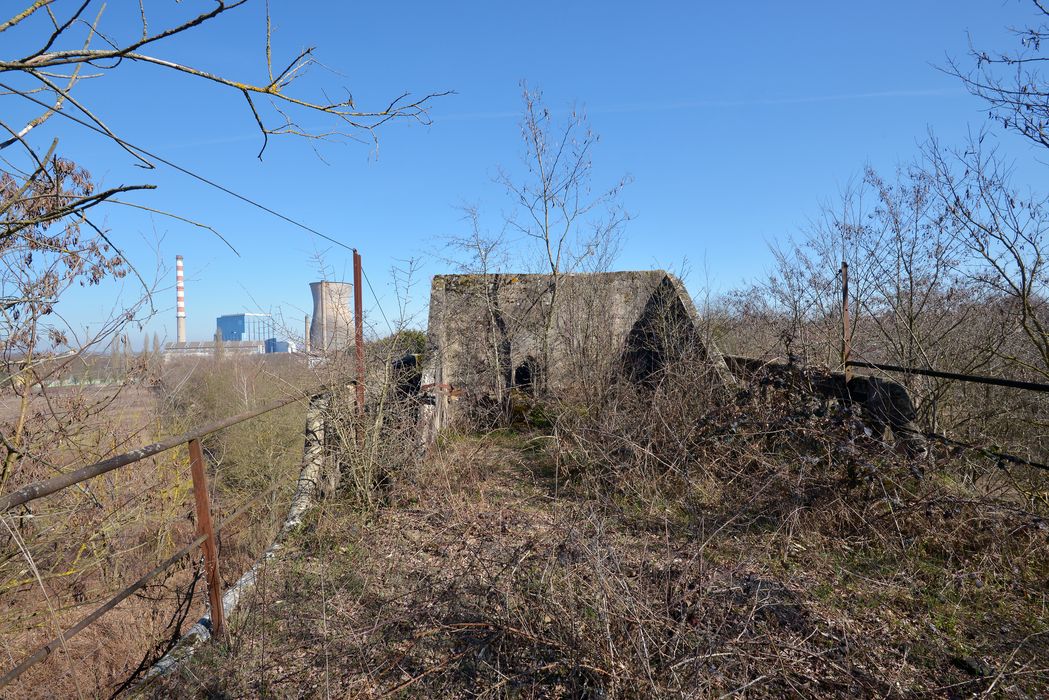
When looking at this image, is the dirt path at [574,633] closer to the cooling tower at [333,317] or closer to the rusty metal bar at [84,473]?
the rusty metal bar at [84,473]

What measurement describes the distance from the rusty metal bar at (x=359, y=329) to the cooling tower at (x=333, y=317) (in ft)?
0.24

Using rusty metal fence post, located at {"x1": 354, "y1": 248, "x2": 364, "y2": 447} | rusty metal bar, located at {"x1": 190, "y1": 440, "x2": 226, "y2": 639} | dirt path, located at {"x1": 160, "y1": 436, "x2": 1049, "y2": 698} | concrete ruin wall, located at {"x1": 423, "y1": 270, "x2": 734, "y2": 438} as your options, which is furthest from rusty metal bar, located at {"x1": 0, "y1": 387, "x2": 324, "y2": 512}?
concrete ruin wall, located at {"x1": 423, "y1": 270, "x2": 734, "y2": 438}

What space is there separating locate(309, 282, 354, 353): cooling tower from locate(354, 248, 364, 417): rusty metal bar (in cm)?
7

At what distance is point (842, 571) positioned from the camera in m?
3.81

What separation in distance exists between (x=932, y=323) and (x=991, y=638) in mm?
5064

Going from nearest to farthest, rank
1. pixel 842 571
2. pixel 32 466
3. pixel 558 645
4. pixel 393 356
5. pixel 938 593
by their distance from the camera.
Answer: pixel 558 645 < pixel 938 593 < pixel 842 571 < pixel 32 466 < pixel 393 356

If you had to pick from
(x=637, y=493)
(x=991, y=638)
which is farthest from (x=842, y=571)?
(x=637, y=493)

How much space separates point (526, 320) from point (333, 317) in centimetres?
393

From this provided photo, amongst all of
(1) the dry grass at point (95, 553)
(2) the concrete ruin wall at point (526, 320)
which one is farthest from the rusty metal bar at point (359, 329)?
(2) the concrete ruin wall at point (526, 320)

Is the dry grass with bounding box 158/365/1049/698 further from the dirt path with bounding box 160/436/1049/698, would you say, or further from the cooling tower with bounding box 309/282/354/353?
the cooling tower with bounding box 309/282/354/353

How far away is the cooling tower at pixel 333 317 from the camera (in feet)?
19.5

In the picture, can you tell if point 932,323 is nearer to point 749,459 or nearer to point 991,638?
point 749,459

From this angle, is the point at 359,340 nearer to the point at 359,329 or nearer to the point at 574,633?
the point at 359,329

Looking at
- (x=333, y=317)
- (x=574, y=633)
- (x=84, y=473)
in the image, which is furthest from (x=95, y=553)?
(x=574, y=633)
